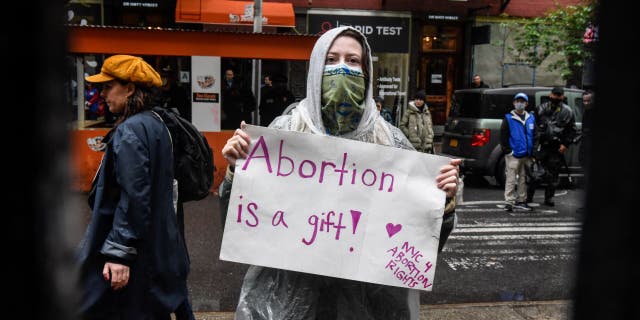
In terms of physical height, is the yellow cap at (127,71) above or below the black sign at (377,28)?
below

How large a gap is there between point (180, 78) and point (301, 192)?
36.6 ft

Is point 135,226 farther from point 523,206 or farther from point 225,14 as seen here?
point 225,14

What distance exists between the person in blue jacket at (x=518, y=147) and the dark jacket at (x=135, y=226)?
7426 millimetres

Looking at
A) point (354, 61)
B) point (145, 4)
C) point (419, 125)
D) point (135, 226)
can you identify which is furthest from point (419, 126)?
point (145, 4)

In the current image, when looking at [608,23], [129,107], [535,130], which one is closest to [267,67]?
[535,130]

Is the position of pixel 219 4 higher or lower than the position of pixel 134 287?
higher

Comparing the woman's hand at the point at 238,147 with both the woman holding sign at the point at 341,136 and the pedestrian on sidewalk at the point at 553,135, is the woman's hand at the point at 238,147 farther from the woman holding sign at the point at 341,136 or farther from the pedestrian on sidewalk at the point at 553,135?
the pedestrian on sidewalk at the point at 553,135

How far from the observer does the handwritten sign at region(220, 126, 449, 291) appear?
2.05 meters

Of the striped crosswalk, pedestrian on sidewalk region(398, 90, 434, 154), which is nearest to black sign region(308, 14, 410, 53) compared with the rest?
pedestrian on sidewalk region(398, 90, 434, 154)

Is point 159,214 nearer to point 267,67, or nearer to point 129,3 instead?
point 267,67

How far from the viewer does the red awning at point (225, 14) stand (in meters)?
16.2

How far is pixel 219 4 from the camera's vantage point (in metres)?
16.5

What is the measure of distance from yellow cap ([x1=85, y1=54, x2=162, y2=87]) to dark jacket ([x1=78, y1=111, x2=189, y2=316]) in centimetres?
24

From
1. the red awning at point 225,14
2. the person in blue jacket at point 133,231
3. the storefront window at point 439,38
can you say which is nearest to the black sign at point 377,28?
the storefront window at point 439,38
